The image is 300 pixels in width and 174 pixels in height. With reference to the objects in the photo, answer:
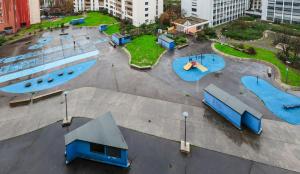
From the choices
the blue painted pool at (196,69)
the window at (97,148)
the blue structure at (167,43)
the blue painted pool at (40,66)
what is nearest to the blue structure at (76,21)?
the blue painted pool at (40,66)

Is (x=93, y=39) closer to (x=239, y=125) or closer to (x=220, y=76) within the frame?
(x=220, y=76)

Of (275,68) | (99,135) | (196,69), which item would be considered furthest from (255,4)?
(99,135)

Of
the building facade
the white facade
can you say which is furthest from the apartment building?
the building facade

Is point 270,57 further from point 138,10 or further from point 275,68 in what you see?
point 138,10

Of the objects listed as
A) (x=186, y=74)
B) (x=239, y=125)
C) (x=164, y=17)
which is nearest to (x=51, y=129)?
(x=239, y=125)

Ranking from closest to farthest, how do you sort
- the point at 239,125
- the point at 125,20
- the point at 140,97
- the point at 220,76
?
the point at 239,125, the point at 140,97, the point at 220,76, the point at 125,20

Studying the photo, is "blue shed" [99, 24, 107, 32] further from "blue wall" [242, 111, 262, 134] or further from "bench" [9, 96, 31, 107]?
"blue wall" [242, 111, 262, 134]

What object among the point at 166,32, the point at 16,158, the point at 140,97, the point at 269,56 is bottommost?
the point at 16,158
